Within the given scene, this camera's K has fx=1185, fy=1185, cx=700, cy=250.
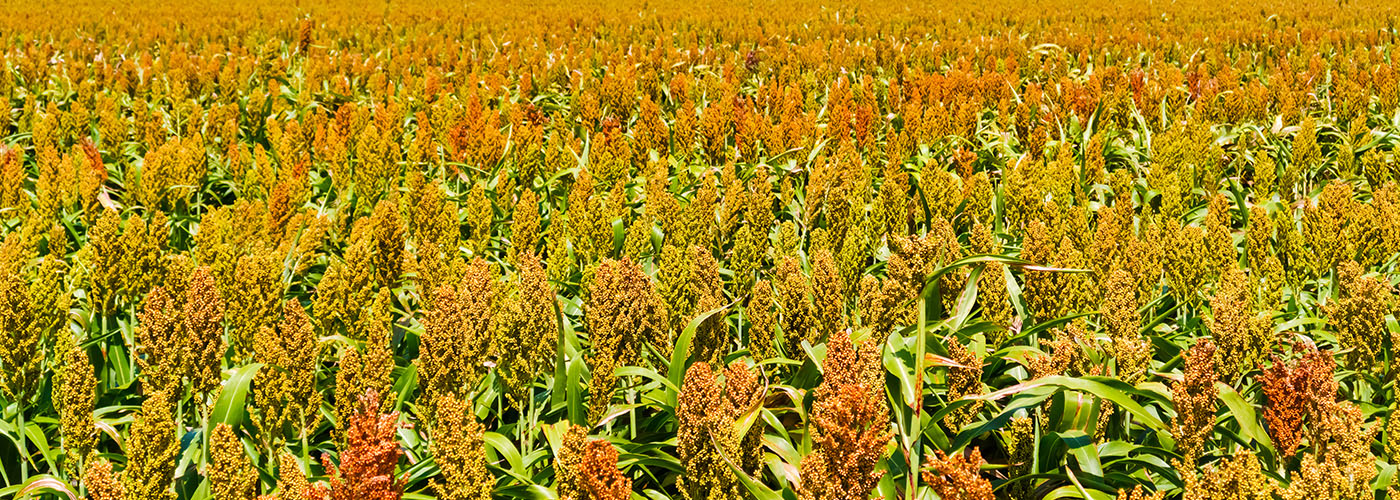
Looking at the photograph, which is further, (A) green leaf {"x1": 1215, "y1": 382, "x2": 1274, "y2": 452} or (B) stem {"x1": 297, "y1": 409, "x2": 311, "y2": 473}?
(B) stem {"x1": 297, "y1": 409, "x2": 311, "y2": 473}

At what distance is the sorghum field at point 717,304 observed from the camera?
6.26 feet

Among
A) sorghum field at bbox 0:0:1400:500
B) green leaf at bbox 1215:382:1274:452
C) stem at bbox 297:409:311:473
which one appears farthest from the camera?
stem at bbox 297:409:311:473

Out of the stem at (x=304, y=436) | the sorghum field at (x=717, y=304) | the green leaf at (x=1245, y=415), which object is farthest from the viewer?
the stem at (x=304, y=436)

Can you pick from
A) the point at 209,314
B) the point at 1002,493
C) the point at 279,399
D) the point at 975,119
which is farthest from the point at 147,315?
the point at 975,119

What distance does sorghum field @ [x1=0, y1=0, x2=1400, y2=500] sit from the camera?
1907 millimetres

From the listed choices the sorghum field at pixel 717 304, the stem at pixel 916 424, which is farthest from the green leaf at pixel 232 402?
the stem at pixel 916 424

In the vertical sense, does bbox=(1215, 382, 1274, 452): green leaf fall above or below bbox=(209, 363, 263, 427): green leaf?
above

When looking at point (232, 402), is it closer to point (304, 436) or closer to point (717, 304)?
point (304, 436)

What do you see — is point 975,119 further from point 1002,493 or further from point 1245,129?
point 1002,493

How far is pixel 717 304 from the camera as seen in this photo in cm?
257

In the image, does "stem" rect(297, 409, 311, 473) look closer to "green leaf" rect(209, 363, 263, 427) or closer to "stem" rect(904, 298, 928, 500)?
"green leaf" rect(209, 363, 263, 427)

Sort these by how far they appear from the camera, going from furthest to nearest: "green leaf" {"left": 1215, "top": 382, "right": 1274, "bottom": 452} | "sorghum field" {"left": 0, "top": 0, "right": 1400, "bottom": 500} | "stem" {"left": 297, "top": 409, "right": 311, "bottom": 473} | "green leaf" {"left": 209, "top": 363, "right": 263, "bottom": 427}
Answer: "green leaf" {"left": 209, "top": 363, "right": 263, "bottom": 427} < "stem" {"left": 297, "top": 409, "right": 311, "bottom": 473} < "green leaf" {"left": 1215, "top": 382, "right": 1274, "bottom": 452} < "sorghum field" {"left": 0, "top": 0, "right": 1400, "bottom": 500}

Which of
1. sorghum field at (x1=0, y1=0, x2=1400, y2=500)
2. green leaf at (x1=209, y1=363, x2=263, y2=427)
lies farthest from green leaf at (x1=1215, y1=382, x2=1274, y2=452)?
green leaf at (x1=209, y1=363, x2=263, y2=427)

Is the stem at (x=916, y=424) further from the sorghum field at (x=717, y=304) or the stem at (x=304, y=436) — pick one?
the stem at (x=304, y=436)
